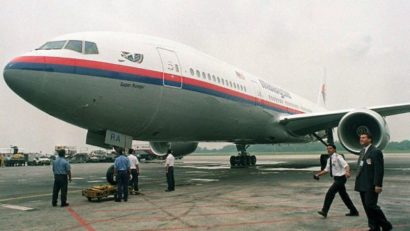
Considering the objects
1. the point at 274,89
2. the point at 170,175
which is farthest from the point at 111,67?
the point at 274,89

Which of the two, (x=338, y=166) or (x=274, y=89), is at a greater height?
(x=274, y=89)

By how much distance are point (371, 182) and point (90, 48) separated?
310 inches

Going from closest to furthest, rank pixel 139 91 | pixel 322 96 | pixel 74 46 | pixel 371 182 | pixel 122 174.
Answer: pixel 371 182 → pixel 122 174 → pixel 74 46 → pixel 139 91 → pixel 322 96

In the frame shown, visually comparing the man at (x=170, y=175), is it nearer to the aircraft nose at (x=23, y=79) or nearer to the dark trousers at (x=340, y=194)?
the aircraft nose at (x=23, y=79)

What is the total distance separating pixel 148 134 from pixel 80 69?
3.35 meters

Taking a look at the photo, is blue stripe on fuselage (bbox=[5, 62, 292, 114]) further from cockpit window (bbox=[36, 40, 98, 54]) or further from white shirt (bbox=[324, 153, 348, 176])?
white shirt (bbox=[324, 153, 348, 176])

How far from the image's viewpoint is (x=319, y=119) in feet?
60.5

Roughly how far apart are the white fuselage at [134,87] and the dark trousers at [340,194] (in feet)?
19.8

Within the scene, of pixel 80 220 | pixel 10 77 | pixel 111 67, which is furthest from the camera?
pixel 111 67

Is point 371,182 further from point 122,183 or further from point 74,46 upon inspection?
point 74,46

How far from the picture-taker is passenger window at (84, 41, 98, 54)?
404 inches

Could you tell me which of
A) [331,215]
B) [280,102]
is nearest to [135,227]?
[331,215]

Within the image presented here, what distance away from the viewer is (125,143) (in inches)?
447

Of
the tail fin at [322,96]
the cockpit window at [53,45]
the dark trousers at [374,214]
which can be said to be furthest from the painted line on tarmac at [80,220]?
the tail fin at [322,96]
